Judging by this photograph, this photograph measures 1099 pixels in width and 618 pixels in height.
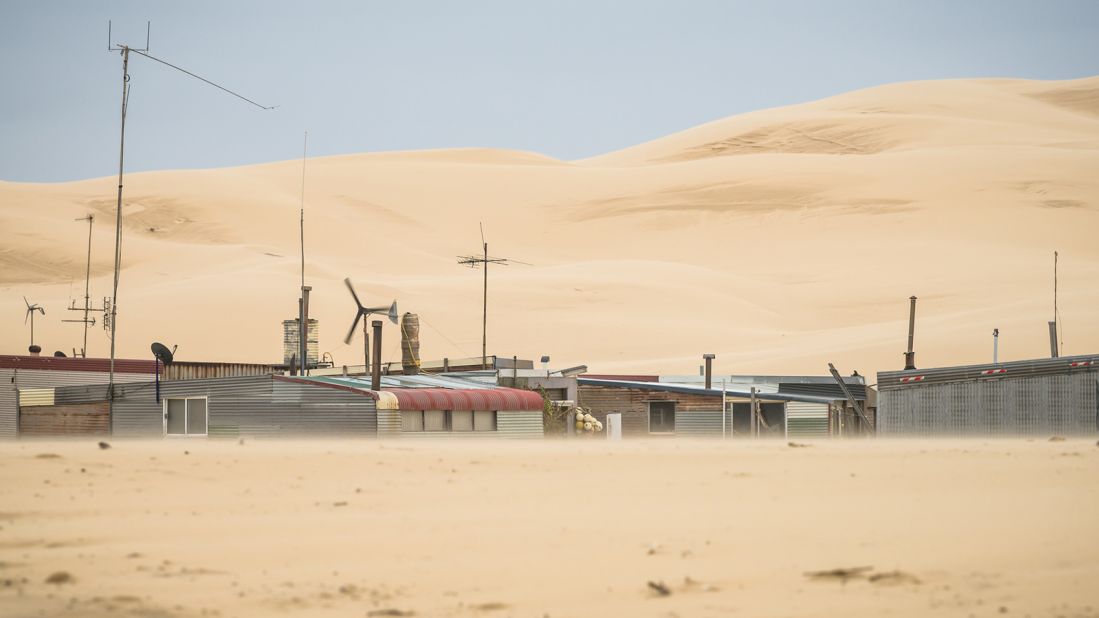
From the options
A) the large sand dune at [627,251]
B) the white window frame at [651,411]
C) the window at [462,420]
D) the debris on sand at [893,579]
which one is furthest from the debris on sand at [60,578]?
the large sand dune at [627,251]

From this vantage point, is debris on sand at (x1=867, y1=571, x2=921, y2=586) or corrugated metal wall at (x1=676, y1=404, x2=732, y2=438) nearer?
debris on sand at (x1=867, y1=571, x2=921, y2=586)

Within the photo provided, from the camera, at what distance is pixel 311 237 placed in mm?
106938

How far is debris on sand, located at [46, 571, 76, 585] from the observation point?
441 inches

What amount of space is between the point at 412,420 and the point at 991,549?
18.1 metres

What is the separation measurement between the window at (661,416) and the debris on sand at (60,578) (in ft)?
82.9

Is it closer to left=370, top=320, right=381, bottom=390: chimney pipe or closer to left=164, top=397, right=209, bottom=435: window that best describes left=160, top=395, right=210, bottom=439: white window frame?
left=164, top=397, right=209, bottom=435: window

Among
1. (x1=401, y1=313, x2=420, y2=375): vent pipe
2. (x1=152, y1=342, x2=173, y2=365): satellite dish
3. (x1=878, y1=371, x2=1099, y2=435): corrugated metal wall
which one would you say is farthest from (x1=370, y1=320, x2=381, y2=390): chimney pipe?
(x1=878, y1=371, x2=1099, y2=435): corrugated metal wall

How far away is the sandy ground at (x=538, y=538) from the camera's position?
1084 cm

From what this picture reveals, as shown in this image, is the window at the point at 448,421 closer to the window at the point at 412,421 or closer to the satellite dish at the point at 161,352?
the window at the point at 412,421

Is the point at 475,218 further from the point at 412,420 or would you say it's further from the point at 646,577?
the point at 646,577

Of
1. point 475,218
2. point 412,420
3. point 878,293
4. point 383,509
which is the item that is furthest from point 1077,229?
point 383,509

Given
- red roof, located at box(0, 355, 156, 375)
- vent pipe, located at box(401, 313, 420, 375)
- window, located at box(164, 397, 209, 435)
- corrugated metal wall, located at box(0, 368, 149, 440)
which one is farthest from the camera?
vent pipe, located at box(401, 313, 420, 375)

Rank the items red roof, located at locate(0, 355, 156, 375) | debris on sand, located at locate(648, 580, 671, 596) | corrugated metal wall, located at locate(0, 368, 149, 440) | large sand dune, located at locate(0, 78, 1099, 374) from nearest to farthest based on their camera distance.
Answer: debris on sand, located at locate(648, 580, 671, 596) < corrugated metal wall, located at locate(0, 368, 149, 440) < red roof, located at locate(0, 355, 156, 375) < large sand dune, located at locate(0, 78, 1099, 374)

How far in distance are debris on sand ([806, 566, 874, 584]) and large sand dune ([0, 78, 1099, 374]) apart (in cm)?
4546
